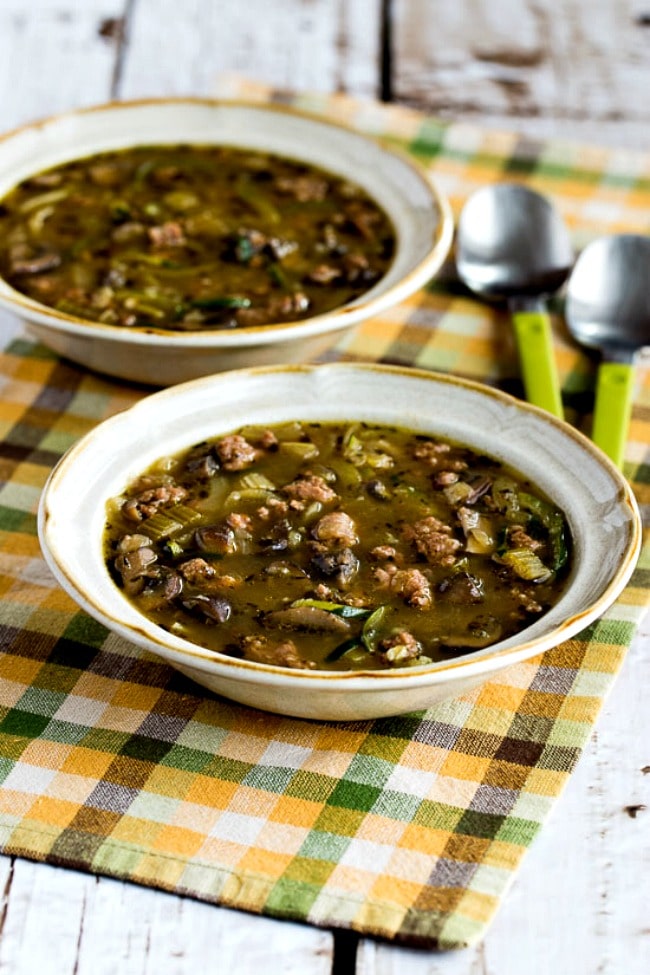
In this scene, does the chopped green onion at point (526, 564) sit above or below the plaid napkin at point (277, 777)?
above

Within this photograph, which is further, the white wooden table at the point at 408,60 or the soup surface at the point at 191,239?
the soup surface at the point at 191,239

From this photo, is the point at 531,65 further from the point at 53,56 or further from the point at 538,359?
the point at 538,359

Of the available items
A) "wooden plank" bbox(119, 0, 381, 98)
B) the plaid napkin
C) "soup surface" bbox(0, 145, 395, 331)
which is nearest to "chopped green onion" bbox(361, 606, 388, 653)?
the plaid napkin

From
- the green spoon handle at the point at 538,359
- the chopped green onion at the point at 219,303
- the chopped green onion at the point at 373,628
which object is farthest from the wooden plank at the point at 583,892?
the chopped green onion at the point at 219,303

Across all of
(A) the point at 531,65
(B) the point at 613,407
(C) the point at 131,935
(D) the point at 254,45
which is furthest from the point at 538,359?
(D) the point at 254,45

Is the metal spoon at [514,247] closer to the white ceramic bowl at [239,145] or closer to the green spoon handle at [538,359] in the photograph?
the green spoon handle at [538,359]

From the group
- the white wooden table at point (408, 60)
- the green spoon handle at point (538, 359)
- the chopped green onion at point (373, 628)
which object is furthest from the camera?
the green spoon handle at point (538, 359)

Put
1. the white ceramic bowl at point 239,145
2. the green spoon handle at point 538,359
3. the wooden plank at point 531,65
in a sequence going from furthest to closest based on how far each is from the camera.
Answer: the wooden plank at point 531,65, the green spoon handle at point 538,359, the white ceramic bowl at point 239,145

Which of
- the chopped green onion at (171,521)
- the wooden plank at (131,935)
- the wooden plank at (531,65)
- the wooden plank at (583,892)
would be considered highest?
the chopped green onion at (171,521)
